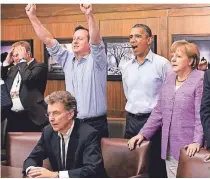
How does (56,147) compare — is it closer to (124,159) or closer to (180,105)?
(124,159)

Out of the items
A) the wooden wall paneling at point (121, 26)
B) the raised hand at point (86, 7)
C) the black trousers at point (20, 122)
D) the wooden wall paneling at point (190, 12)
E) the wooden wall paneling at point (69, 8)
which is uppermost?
the wooden wall paneling at point (69, 8)

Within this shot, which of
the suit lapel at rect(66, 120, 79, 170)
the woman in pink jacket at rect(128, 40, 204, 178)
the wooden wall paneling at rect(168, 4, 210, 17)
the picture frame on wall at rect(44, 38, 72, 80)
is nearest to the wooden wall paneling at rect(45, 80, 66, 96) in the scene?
the picture frame on wall at rect(44, 38, 72, 80)

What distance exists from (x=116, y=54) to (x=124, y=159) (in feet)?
6.97

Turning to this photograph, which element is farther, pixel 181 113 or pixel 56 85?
pixel 56 85

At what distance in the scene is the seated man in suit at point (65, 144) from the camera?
A: 2207 millimetres

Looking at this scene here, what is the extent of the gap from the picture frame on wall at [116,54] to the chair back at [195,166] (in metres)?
2.22

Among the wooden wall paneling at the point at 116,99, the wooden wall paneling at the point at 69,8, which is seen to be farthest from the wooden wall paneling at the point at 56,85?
the wooden wall paneling at the point at 69,8

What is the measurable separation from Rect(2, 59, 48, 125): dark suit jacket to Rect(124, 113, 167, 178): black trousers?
869 millimetres

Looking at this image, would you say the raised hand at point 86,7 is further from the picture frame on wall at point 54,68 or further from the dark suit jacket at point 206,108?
the picture frame on wall at point 54,68

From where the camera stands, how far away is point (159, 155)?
2.90 meters

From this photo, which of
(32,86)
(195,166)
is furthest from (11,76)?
(195,166)

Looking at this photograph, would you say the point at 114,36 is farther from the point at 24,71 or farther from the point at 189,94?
the point at 189,94

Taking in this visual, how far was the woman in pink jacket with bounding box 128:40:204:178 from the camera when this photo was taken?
2457mm

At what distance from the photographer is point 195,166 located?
2127 millimetres
